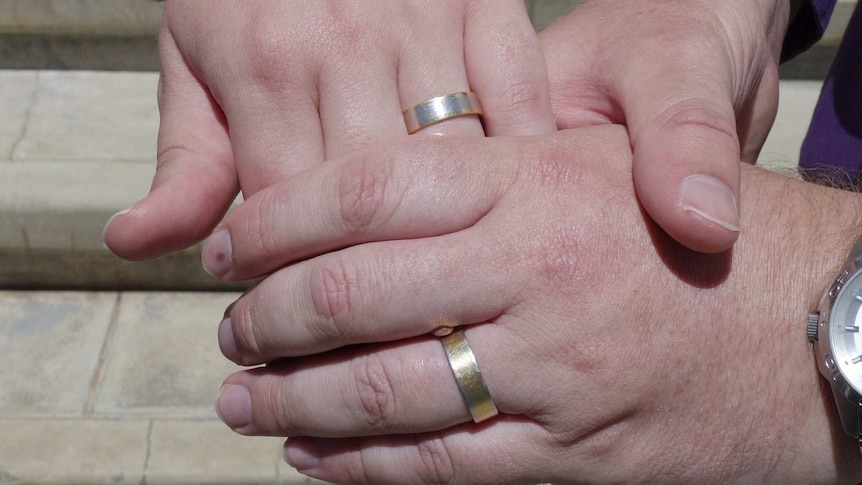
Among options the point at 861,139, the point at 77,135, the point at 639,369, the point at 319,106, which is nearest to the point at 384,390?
the point at 639,369

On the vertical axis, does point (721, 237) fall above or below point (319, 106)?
below

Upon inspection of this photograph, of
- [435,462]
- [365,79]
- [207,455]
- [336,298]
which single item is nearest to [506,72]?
[365,79]

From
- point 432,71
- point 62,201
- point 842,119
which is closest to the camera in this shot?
point 432,71

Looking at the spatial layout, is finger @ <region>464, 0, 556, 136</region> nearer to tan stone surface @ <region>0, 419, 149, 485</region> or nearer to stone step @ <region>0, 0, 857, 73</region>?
tan stone surface @ <region>0, 419, 149, 485</region>

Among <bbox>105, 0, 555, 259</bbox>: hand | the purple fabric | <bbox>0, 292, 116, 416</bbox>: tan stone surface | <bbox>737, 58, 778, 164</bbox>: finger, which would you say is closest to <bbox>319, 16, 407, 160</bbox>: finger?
<bbox>105, 0, 555, 259</bbox>: hand

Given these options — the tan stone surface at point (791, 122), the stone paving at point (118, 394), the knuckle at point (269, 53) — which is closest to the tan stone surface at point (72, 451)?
the stone paving at point (118, 394)

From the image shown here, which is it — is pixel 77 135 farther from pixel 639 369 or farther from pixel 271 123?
pixel 639 369

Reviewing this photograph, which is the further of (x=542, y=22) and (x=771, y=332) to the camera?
(x=542, y=22)

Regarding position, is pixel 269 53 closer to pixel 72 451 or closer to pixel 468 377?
pixel 468 377
